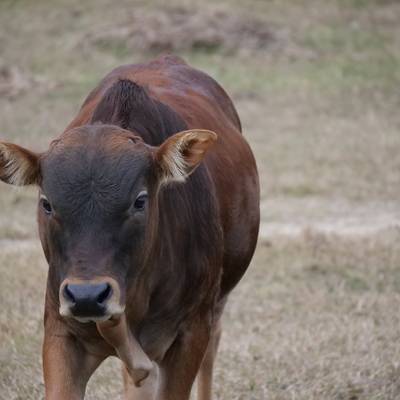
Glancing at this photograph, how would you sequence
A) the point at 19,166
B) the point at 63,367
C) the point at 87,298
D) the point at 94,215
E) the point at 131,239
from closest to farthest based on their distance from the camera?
the point at 87,298 → the point at 94,215 → the point at 131,239 → the point at 19,166 → the point at 63,367

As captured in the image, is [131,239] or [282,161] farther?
[282,161]

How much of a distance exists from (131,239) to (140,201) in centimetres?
16

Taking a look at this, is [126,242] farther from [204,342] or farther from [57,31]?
[57,31]

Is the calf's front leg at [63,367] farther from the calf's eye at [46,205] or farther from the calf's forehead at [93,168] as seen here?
the calf's forehead at [93,168]

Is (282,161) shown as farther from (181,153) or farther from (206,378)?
(181,153)

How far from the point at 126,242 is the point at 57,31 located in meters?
16.0

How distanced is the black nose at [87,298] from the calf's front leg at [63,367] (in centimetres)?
66

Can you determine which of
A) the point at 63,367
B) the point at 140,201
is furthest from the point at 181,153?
the point at 63,367

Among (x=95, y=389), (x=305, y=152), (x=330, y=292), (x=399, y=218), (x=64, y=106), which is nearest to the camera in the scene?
(x=95, y=389)

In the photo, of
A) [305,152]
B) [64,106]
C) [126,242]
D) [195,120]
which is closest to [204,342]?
[126,242]

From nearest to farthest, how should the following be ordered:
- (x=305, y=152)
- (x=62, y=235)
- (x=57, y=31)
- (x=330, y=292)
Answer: (x=62, y=235), (x=330, y=292), (x=305, y=152), (x=57, y=31)

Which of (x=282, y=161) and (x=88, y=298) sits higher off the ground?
(x=88, y=298)

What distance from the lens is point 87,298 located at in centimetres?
428

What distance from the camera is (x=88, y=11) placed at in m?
20.9
